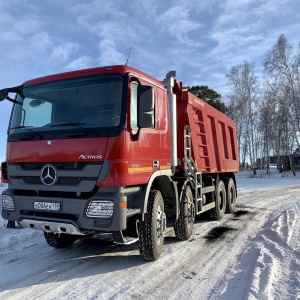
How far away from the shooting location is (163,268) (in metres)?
4.71

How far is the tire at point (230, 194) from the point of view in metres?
10.3

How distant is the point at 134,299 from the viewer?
3.61 m

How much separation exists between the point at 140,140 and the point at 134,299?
83.4 inches

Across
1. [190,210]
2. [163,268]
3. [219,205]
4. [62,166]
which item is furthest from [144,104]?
[219,205]

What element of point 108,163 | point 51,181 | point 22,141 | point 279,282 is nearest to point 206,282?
point 279,282

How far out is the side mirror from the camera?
4516 millimetres

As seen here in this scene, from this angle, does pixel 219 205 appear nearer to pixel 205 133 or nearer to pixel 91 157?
pixel 205 133

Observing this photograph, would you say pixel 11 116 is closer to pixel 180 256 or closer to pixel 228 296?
pixel 180 256

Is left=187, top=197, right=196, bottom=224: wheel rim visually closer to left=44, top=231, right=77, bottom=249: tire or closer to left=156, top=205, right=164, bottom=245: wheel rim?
left=156, top=205, right=164, bottom=245: wheel rim

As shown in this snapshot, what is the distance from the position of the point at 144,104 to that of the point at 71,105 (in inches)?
42.7

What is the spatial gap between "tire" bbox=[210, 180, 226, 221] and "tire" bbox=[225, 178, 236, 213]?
1.85 ft

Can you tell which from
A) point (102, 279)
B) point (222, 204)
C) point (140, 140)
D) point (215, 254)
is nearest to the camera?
point (102, 279)

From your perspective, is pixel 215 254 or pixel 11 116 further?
pixel 215 254

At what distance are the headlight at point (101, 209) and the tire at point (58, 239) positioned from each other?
1.96 meters
